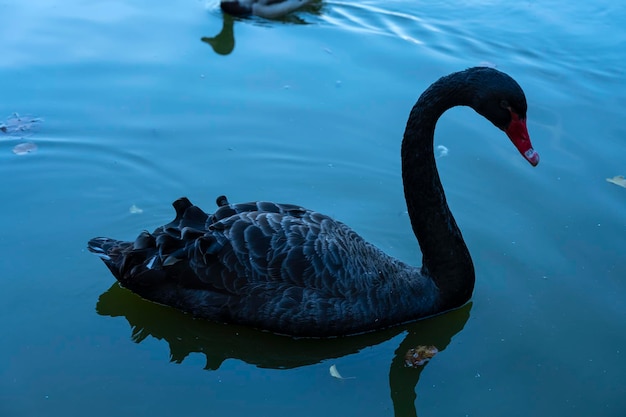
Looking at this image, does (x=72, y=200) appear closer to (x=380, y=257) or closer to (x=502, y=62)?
(x=380, y=257)

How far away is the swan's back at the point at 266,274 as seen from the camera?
13.7 feet

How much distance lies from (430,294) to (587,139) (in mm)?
2448

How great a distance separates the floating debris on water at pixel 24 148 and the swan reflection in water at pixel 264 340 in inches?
72.0

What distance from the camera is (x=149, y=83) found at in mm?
6879

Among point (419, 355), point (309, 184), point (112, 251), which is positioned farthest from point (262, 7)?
point (419, 355)

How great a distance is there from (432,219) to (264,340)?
3.62ft

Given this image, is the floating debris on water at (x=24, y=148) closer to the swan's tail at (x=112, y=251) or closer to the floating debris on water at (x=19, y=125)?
the floating debris on water at (x=19, y=125)

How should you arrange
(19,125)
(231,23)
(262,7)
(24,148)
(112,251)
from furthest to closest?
(262,7) → (231,23) → (19,125) → (24,148) → (112,251)

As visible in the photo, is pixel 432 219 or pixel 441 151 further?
pixel 441 151

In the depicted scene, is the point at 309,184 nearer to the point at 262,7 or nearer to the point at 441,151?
the point at 441,151

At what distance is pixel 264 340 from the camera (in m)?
4.30

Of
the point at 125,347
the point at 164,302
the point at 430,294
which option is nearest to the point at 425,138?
the point at 430,294

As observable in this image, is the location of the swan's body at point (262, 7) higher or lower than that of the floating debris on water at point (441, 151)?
higher

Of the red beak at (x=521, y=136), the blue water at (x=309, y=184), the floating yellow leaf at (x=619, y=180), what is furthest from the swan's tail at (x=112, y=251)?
the floating yellow leaf at (x=619, y=180)
